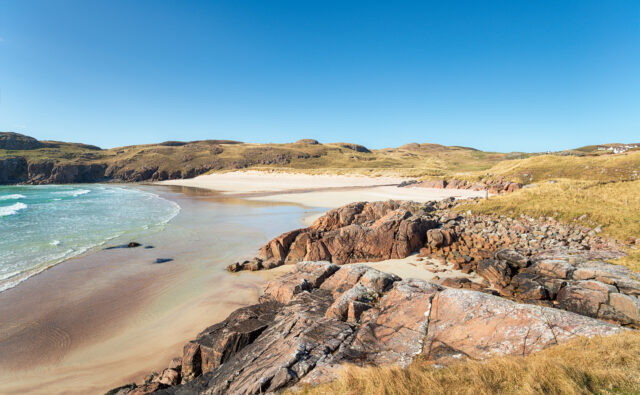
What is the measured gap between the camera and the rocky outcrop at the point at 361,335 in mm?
5832

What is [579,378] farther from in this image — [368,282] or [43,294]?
[43,294]

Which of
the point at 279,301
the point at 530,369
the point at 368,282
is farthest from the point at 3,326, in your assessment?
the point at 530,369

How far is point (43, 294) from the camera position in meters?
13.4

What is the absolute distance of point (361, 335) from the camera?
6801 mm

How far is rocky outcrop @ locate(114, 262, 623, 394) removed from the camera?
5832 mm

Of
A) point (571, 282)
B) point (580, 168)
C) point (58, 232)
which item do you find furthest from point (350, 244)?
point (580, 168)

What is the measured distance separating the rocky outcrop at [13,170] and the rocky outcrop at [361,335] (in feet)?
506

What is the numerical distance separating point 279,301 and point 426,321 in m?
5.60

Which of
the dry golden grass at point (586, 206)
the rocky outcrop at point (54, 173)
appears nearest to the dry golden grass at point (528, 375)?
the dry golden grass at point (586, 206)

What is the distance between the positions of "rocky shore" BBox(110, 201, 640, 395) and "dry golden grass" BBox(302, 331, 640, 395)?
1.61ft

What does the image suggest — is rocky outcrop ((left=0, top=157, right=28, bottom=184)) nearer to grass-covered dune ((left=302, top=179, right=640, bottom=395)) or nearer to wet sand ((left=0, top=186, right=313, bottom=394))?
wet sand ((left=0, top=186, right=313, bottom=394))

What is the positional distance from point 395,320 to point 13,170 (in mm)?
160955

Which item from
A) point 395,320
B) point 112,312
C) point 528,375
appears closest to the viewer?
point 528,375

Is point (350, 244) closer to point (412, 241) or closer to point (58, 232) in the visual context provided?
point (412, 241)
